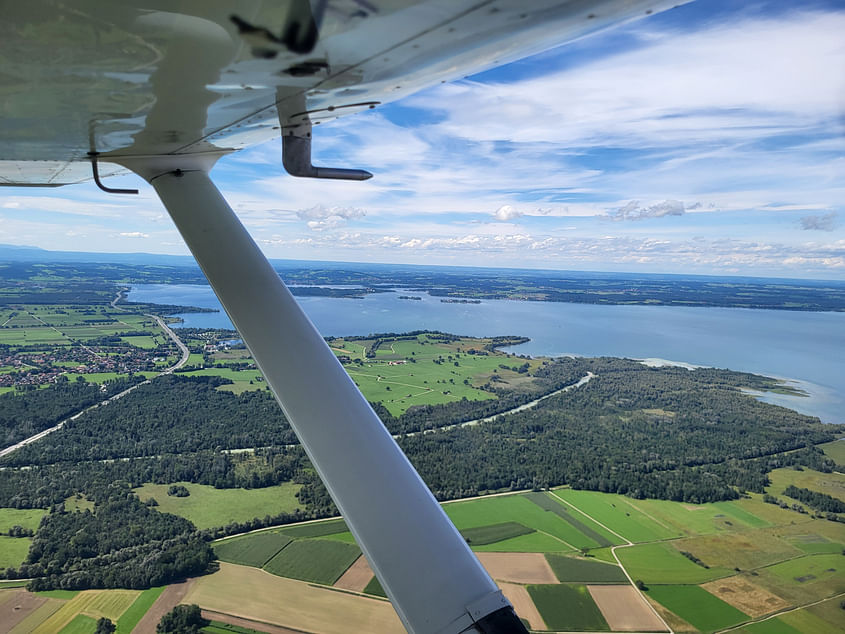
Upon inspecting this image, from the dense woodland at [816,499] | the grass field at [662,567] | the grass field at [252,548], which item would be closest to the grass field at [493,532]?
the grass field at [662,567]

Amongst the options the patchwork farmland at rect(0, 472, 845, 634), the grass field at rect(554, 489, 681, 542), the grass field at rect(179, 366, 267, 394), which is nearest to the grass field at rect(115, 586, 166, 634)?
the patchwork farmland at rect(0, 472, 845, 634)

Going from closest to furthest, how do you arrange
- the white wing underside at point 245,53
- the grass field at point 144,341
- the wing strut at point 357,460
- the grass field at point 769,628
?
the white wing underside at point 245,53
the wing strut at point 357,460
the grass field at point 769,628
the grass field at point 144,341

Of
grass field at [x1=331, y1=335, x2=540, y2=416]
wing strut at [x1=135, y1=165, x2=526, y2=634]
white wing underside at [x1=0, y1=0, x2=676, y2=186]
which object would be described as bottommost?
grass field at [x1=331, y1=335, x2=540, y2=416]

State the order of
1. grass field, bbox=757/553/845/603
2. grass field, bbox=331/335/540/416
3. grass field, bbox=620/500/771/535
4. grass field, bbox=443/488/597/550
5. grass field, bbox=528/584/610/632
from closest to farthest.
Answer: grass field, bbox=528/584/610/632 < grass field, bbox=757/553/845/603 < grass field, bbox=443/488/597/550 < grass field, bbox=620/500/771/535 < grass field, bbox=331/335/540/416

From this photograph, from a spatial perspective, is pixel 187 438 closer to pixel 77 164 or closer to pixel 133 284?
pixel 77 164

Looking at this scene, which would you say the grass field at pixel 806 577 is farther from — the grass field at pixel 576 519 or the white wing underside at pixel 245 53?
the white wing underside at pixel 245 53

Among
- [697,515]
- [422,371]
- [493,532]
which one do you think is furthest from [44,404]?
[697,515]

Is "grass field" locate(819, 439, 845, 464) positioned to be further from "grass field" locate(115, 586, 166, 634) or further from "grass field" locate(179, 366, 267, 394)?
"grass field" locate(179, 366, 267, 394)
